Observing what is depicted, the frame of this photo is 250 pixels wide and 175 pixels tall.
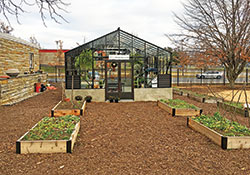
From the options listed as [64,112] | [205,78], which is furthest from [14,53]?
[205,78]

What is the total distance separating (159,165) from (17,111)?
6.99 metres

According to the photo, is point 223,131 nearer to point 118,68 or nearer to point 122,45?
point 118,68

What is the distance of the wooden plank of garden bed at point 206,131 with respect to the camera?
4.95m

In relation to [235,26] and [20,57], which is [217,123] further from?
[235,26]

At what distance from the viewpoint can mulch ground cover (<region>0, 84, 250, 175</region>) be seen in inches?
148

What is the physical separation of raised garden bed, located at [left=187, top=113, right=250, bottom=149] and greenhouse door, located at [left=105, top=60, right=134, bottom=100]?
5.85m

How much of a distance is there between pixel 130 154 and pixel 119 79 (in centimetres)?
764

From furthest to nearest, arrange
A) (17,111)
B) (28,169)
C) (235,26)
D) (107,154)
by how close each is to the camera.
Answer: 1. (235,26)
2. (17,111)
3. (107,154)
4. (28,169)

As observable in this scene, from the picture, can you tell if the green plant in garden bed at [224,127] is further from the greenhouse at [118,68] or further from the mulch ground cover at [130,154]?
the greenhouse at [118,68]

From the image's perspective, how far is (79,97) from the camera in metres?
11.0

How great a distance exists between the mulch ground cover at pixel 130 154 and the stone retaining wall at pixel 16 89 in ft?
11.0

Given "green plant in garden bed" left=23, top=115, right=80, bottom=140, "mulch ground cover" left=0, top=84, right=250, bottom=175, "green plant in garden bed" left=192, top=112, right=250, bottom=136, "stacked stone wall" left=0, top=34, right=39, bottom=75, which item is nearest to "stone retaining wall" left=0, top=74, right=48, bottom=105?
"stacked stone wall" left=0, top=34, right=39, bottom=75

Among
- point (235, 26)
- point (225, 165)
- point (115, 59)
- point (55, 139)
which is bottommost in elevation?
point (225, 165)

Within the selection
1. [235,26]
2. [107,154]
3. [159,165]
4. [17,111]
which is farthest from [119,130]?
[235,26]
